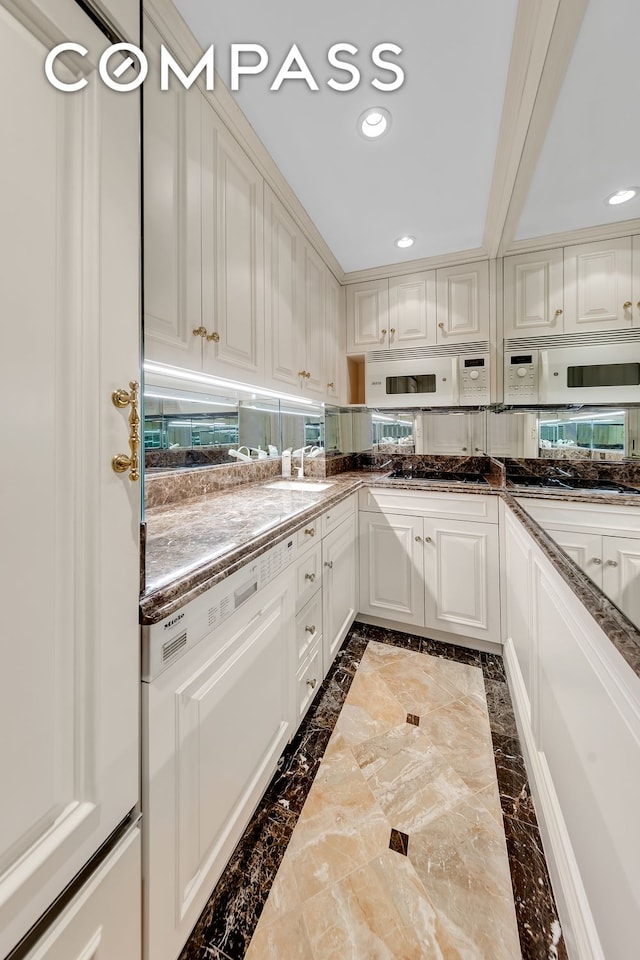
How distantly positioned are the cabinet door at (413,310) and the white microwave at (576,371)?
0.58 meters

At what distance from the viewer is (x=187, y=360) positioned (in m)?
1.15

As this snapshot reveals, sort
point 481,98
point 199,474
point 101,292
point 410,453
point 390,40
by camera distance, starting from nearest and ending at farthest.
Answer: point 101,292 → point 390,40 → point 481,98 → point 199,474 → point 410,453

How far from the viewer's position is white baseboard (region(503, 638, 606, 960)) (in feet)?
2.59

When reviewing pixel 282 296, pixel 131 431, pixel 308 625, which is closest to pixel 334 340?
pixel 282 296

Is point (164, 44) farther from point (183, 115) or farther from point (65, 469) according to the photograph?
point (65, 469)

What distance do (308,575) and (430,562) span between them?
101 centimetres

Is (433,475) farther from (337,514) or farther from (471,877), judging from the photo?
(471,877)

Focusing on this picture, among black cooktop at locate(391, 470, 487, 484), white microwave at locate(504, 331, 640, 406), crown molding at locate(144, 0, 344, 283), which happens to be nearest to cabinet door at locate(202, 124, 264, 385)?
crown molding at locate(144, 0, 344, 283)

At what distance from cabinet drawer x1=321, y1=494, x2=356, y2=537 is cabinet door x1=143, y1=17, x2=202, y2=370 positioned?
0.92m

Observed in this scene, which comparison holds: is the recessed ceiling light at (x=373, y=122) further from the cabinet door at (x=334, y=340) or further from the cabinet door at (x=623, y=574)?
the cabinet door at (x=623, y=574)

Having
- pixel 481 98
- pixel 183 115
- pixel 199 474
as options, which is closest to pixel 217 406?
pixel 199 474

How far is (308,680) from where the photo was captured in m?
1.55

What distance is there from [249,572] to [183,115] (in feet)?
4.79

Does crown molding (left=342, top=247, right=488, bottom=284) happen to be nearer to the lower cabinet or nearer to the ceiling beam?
the ceiling beam
